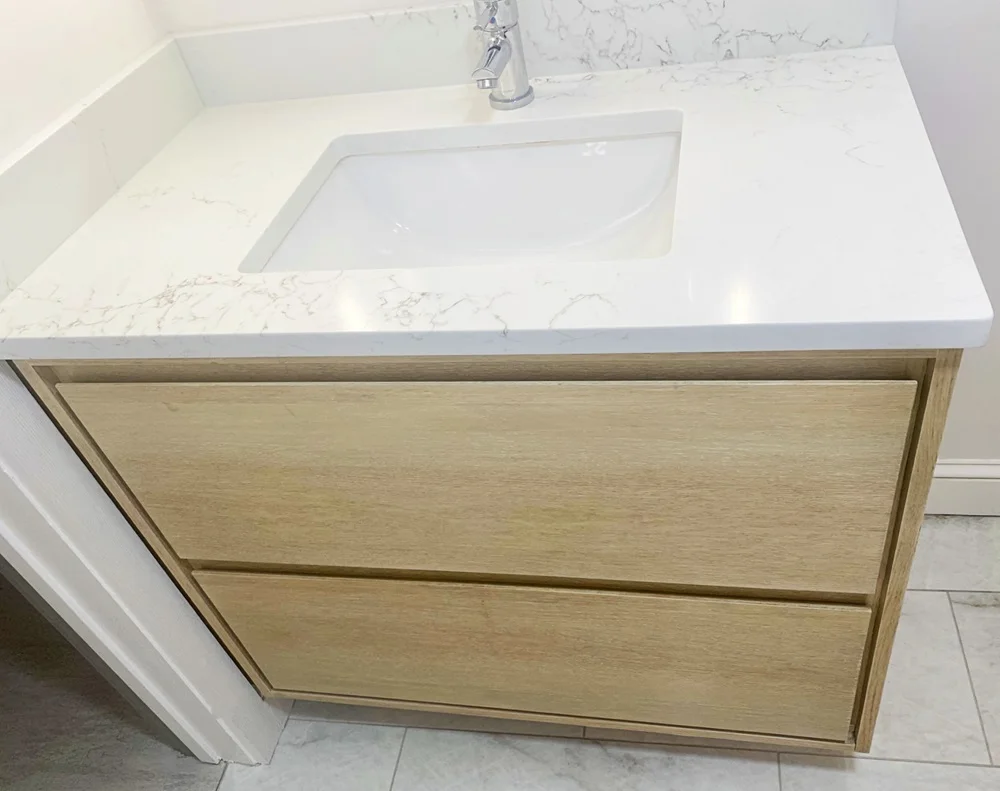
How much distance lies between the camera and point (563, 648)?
1.06 meters

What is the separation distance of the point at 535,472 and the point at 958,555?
98cm

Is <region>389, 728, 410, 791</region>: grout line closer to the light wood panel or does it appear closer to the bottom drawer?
the bottom drawer

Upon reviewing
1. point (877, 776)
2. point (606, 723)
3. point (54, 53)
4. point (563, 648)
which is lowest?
point (877, 776)

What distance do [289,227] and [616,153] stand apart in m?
0.40

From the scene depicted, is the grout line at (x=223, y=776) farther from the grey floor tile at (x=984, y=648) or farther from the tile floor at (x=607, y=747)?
the grey floor tile at (x=984, y=648)

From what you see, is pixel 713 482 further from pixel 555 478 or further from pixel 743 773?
pixel 743 773

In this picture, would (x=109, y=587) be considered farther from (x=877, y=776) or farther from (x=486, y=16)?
(x=877, y=776)

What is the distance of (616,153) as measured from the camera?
101cm

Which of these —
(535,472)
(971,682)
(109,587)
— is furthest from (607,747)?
(109,587)

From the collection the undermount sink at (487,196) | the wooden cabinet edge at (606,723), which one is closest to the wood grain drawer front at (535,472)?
the undermount sink at (487,196)

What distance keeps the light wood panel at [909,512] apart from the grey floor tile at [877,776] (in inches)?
8.4

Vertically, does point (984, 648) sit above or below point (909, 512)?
below

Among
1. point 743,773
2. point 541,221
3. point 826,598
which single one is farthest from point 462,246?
point 743,773

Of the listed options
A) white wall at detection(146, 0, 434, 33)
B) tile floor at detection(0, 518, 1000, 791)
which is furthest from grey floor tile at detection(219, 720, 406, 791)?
white wall at detection(146, 0, 434, 33)
